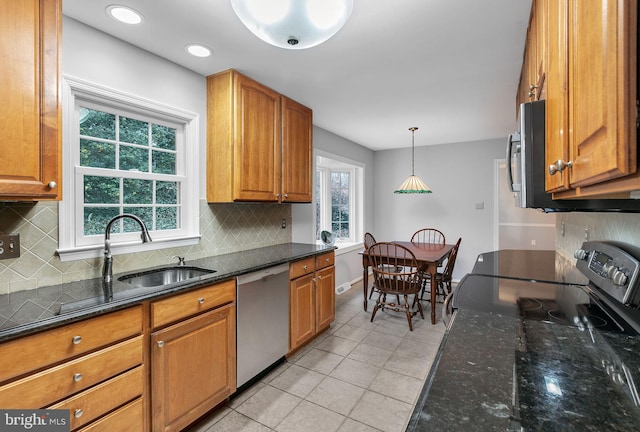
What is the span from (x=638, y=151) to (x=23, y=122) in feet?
6.16

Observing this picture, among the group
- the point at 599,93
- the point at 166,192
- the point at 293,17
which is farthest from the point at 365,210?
the point at 599,93

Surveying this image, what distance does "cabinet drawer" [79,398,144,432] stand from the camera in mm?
1302

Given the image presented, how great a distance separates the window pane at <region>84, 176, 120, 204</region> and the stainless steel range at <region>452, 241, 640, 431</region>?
83.9 inches

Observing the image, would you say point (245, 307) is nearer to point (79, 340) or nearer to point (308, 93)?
point (79, 340)

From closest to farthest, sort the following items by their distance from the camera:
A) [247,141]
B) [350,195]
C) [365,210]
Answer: [247,141] < [350,195] < [365,210]

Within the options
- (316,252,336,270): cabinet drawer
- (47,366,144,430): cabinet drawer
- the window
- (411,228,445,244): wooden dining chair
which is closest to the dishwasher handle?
(316,252,336,270): cabinet drawer

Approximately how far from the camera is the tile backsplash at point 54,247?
150 cm

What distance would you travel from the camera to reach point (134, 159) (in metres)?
2.11

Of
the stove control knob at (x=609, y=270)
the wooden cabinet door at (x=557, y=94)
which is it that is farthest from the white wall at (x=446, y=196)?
the wooden cabinet door at (x=557, y=94)

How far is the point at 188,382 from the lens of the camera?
167 cm

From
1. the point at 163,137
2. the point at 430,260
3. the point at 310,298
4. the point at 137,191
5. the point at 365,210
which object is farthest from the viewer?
the point at 365,210

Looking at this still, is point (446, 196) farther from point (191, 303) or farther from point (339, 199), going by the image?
point (191, 303)

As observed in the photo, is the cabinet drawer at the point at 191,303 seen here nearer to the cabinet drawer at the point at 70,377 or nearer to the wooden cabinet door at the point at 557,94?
the cabinet drawer at the point at 70,377

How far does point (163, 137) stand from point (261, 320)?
156 centimetres
